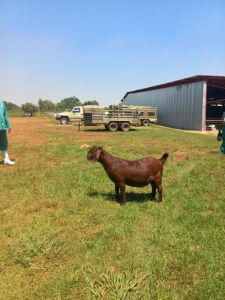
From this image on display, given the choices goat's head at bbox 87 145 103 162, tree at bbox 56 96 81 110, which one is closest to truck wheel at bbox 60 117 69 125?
goat's head at bbox 87 145 103 162

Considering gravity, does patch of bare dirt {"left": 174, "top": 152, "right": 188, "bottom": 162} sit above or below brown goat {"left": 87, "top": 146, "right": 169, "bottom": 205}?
below

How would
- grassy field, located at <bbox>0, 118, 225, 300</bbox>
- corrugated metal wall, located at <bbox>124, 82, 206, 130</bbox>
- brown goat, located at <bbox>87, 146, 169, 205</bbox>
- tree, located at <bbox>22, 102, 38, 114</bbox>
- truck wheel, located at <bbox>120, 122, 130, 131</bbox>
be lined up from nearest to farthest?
1. grassy field, located at <bbox>0, 118, 225, 300</bbox>
2. brown goat, located at <bbox>87, 146, 169, 205</bbox>
3. truck wheel, located at <bbox>120, 122, 130, 131</bbox>
4. corrugated metal wall, located at <bbox>124, 82, 206, 130</bbox>
5. tree, located at <bbox>22, 102, 38, 114</bbox>

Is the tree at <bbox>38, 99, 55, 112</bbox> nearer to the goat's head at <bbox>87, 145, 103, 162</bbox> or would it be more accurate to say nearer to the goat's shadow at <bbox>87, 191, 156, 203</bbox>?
the goat's shadow at <bbox>87, 191, 156, 203</bbox>

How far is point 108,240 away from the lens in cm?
488

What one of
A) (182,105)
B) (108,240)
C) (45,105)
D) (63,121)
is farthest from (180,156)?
(45,105)

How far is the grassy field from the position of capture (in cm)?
378

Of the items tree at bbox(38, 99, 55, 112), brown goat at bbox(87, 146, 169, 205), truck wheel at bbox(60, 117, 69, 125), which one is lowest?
truck wheel at bbox(60, 117, 69, 125)

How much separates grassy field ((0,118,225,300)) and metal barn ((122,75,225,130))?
2180cm

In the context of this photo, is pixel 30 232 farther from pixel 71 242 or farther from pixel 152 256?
pixel 152 256

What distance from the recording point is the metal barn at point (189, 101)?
29.2m

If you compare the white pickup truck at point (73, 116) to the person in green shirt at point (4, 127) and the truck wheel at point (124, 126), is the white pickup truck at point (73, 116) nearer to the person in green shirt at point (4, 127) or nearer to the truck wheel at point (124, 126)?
the truck wheel at point (124, 126)

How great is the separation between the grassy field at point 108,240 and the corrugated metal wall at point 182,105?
21.7 m

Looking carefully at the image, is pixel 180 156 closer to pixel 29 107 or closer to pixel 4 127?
pixel 4 127

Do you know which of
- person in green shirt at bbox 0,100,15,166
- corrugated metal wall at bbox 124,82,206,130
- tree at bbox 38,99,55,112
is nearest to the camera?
person in green shirt at bbox 0,100,15,166
